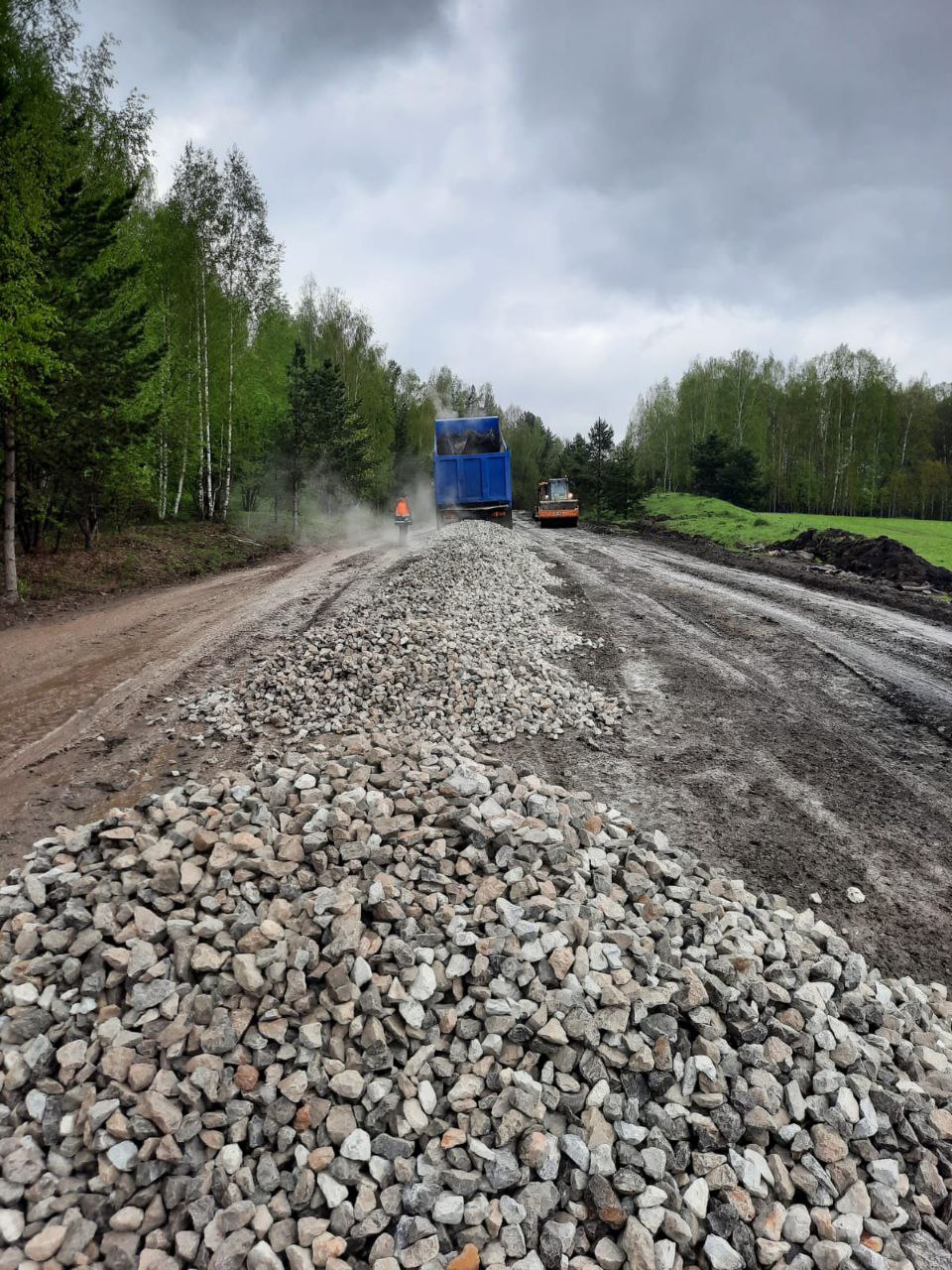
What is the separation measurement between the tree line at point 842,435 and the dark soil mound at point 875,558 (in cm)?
2157

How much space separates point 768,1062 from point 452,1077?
1.60 m

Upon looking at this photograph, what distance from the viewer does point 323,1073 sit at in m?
3.15

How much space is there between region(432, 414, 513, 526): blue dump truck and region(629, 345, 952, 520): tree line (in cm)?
2017

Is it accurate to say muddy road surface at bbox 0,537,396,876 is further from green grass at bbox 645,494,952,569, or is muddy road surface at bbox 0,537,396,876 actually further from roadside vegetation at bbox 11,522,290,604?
green grass at bbox 645,494,952,569

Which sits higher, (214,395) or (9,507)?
(214,395)

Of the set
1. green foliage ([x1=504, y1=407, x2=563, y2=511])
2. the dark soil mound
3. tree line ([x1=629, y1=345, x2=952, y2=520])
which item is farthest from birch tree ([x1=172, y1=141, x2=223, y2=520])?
green foliage ([x1=504, y1=407, x2=563, y2=511])

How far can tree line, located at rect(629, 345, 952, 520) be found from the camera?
146 feet

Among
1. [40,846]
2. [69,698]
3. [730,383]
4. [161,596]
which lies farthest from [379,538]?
[730,383]

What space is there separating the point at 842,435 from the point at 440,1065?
171ft

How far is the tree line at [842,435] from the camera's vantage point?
146 ft

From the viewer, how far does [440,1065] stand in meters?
3.19

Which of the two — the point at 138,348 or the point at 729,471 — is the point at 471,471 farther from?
the point at 729,471

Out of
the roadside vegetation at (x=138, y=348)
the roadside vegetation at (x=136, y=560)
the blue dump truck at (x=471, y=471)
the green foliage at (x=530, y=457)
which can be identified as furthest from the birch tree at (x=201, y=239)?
the green foliage at (x=530, y=457)

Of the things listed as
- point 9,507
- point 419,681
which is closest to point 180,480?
point 9,507
